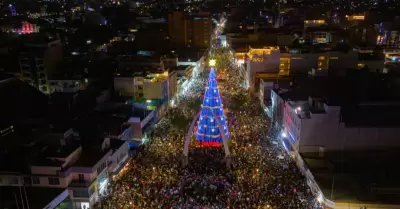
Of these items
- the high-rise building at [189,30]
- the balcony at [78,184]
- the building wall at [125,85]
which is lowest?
the balcony at [78,184]

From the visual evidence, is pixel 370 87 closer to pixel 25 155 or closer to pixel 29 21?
pixel 25 155

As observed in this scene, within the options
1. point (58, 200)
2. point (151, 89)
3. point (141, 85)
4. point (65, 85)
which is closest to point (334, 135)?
point (58, 200)

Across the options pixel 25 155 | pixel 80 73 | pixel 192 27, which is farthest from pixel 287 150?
pixel 192 27

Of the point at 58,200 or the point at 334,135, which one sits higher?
the point at 334,135

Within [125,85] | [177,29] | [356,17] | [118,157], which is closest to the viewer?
[118,157]

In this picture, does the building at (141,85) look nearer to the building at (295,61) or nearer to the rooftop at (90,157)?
the building at (295,61)

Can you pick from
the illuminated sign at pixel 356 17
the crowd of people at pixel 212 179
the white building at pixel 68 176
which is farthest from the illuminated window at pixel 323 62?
the illuminated sign at pixel 356 17

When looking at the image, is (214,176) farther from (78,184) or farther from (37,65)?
(37,65)
